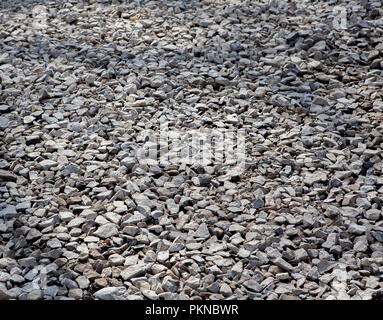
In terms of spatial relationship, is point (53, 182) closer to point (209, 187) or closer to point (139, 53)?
point (209, 187)

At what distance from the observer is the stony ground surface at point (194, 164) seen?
2354mm

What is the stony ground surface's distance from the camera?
2354 millimetres

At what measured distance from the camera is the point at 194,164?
292 centimetres

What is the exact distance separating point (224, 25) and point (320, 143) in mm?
1515

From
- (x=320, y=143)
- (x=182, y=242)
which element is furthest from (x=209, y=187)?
(x=320, y=143)

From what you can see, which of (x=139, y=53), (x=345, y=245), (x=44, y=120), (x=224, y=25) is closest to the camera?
(x=345, y=245)

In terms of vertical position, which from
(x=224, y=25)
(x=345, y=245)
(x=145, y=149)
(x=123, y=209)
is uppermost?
(x=224, y=25)

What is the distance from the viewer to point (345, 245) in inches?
97.4
